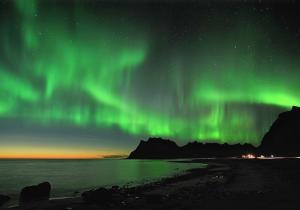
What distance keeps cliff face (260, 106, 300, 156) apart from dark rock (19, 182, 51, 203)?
6116 inches

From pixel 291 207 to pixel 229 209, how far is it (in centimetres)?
274

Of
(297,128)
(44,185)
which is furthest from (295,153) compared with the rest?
(44,185)

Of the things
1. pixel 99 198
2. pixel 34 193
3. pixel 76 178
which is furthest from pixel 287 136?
pixel 99 198

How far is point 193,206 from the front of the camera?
16.0 m

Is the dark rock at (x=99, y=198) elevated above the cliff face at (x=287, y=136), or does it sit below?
below

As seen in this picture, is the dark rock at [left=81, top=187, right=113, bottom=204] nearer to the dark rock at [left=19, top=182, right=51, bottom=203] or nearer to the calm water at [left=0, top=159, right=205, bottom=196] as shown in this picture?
the dark rock at [left=19, top=182, right=51, bottom=203]

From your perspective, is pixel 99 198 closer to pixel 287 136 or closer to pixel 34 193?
pixel 34 193

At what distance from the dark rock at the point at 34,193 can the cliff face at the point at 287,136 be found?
155 m

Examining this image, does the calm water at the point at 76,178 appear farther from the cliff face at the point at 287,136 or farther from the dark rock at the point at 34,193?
the cliff face at the point at 287,136

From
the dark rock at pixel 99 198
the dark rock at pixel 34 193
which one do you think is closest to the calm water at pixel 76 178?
the dark rock at pixel 34 193

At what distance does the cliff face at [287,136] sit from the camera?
16912 cm

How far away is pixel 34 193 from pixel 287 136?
172 m

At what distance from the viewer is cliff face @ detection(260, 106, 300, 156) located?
169125 mm

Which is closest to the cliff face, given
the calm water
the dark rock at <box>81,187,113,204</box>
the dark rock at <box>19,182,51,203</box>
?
the calm water
